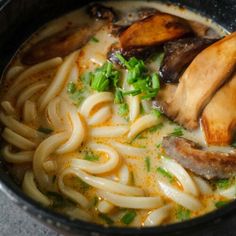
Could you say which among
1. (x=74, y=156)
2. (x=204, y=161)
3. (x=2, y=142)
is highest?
(x=2, y=142)

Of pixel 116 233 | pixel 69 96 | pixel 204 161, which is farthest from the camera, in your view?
pixel 69 96

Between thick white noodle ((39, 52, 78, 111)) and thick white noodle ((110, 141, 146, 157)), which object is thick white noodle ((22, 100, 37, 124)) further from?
thick white noodle ((110, 141, 146, 157))

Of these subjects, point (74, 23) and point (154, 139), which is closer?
point (154, 139)

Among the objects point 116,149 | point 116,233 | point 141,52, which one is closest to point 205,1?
point 141,52

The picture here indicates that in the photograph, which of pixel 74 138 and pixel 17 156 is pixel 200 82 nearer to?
pixel 74 138

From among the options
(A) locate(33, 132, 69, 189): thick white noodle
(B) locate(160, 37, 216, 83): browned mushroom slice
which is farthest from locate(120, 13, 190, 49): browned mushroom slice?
(A) locate(33, 132, 69, 189): thick white noodle

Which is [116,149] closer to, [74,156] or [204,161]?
[74,156]

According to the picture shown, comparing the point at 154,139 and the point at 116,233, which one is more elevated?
the point at 116,233

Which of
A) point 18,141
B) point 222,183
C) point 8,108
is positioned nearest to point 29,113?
point 8,108
